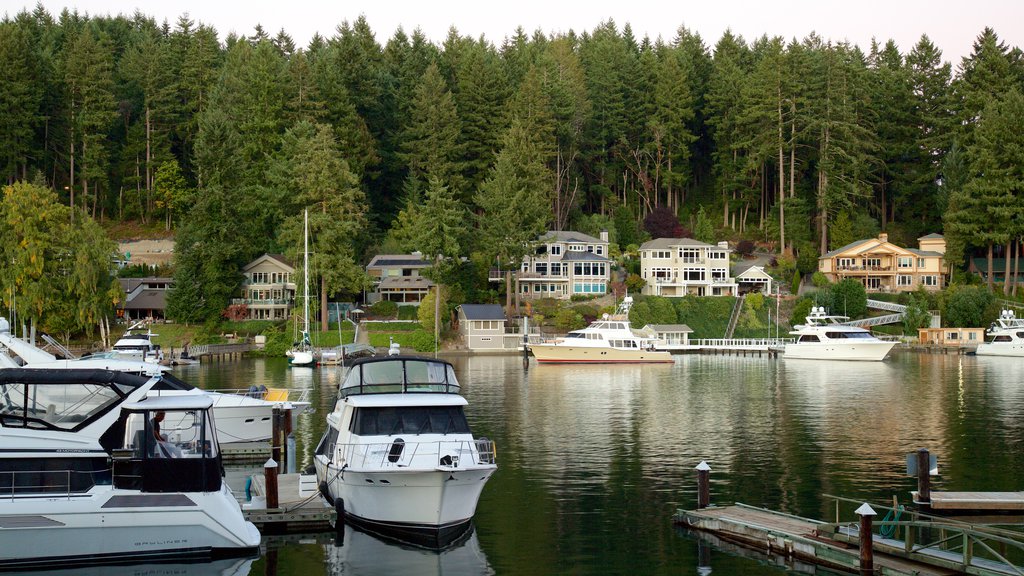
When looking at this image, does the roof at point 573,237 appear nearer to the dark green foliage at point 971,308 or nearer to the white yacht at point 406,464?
the dark green foliage at point 971,308

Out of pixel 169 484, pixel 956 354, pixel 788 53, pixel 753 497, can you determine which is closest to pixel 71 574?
pixel 169 484

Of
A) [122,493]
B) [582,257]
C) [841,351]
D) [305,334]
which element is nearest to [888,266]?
[841,351]

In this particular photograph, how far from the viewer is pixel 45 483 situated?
22.3m

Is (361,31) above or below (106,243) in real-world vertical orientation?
above

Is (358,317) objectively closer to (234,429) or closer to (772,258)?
(772,258)

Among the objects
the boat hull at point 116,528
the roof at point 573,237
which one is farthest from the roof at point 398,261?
the boat hull at point 116,528

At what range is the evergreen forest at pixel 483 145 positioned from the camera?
92.7 meters

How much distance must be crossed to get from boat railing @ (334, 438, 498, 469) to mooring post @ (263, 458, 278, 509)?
162 centimetres

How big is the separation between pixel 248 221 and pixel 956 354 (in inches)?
2469

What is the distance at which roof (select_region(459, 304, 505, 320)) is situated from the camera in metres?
88.4

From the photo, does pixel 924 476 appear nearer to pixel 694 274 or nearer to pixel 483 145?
pixel 694 274

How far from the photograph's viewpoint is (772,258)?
352 ft

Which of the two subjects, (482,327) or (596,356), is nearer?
(596,356)

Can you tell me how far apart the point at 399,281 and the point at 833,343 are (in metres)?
39.3
